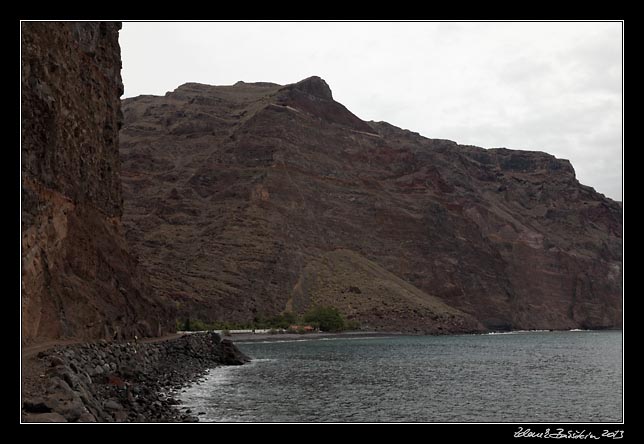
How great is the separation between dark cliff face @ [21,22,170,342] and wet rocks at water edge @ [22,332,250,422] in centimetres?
297

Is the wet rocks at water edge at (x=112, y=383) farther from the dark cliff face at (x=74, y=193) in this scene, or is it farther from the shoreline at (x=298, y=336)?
the shoreline at (x=298, y=336)

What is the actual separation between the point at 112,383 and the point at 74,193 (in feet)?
56.1

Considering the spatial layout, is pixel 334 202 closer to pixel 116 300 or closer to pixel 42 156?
pixel 116 300

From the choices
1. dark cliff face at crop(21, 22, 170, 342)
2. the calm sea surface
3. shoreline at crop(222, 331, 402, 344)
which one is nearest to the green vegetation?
shoreline at crop(222, 331, 402, 344)

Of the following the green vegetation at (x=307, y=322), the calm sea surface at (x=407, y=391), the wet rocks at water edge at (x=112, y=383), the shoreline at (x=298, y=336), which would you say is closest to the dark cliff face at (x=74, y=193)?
the wet rocks at water edge at (x=112, y=383)

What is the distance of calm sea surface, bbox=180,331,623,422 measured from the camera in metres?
37.7

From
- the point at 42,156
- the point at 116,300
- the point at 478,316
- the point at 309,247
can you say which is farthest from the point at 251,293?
the point at 42,156

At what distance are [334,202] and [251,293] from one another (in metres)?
51.0

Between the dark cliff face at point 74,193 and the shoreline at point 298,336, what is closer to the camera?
the dark cliff face at point 74,193

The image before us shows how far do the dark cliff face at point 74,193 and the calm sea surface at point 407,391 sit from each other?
8.57 metres

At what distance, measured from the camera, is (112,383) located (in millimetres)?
35000

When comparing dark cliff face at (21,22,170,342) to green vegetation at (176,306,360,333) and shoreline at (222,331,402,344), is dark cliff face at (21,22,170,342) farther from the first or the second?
green vegetation at (176,306,360,333)

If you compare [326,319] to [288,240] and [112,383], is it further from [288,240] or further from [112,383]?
[112,383]

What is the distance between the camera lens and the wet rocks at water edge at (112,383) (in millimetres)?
22141
